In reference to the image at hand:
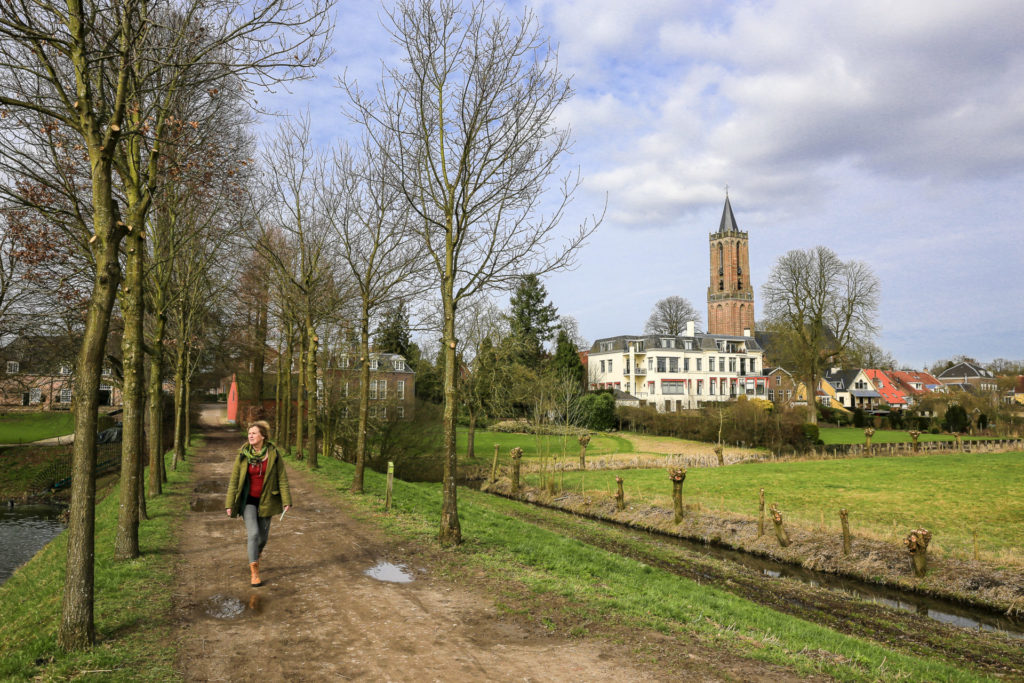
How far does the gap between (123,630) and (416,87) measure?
371 inches

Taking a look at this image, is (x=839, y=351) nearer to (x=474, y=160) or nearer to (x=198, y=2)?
(x=474, y=160)

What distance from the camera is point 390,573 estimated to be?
9.08m

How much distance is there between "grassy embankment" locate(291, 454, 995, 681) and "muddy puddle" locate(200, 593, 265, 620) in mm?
2844

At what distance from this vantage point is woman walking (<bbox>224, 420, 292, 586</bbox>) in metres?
8.06

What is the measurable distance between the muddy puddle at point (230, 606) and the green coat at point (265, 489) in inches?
39.5

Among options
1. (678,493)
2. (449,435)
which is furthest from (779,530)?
(449,435)

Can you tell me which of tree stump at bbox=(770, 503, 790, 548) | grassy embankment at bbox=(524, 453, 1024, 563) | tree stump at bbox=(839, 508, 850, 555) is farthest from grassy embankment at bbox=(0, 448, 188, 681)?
grassy embankment at bbox=(524, 453, 1024, 563)

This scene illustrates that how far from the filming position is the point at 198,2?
8.40 metres

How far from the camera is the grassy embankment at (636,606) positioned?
7246 millimetres

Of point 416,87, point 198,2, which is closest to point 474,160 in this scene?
point 416,87

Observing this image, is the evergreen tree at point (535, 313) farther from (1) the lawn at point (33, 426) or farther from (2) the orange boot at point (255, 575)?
(2) the orange boot at point (255, 575)

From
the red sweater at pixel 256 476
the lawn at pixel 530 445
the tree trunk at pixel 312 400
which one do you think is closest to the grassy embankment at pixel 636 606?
the red sweater at pixel 256 476

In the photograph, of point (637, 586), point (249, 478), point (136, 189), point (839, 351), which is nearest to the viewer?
point (249, 478)

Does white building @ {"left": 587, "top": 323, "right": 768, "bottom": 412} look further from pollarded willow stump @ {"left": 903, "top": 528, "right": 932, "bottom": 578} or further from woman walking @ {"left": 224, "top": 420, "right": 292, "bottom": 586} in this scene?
woman walking @ {"left": 224, "top": 420, "right": 292, "bottom": 586}
